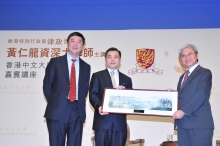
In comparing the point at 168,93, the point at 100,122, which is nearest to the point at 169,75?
the point at 168,93

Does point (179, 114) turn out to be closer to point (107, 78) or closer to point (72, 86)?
point (107, 78)

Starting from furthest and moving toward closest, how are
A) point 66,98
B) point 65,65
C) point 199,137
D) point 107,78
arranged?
point 107,78 < point 65,65 < point 66,98 < point 199,137

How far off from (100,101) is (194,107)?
1.01 metres

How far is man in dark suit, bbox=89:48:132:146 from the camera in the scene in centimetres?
333

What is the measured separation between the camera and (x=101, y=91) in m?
3.48

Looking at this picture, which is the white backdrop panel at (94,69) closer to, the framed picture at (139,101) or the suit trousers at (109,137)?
the framed picture at (139,101)

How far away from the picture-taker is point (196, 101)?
3.02 metres

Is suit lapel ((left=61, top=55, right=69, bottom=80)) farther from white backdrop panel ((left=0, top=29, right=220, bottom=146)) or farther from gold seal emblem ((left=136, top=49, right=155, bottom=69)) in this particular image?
gold seal emblem ((left=136, top=49, right=155, bottom=69))

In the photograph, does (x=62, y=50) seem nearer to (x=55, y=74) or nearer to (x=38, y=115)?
(x=38, y=115)

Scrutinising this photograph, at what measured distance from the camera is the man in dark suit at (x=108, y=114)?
333cm

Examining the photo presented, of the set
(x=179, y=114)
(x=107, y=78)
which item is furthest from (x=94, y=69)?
(x=179, y=114)

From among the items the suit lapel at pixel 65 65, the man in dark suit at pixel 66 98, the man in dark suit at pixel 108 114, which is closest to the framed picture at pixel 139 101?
the man in dark suit at pixel 108 114

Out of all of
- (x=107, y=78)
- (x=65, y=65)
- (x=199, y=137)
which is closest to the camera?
(x=199, y=137)

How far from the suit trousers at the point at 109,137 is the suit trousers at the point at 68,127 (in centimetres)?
21
